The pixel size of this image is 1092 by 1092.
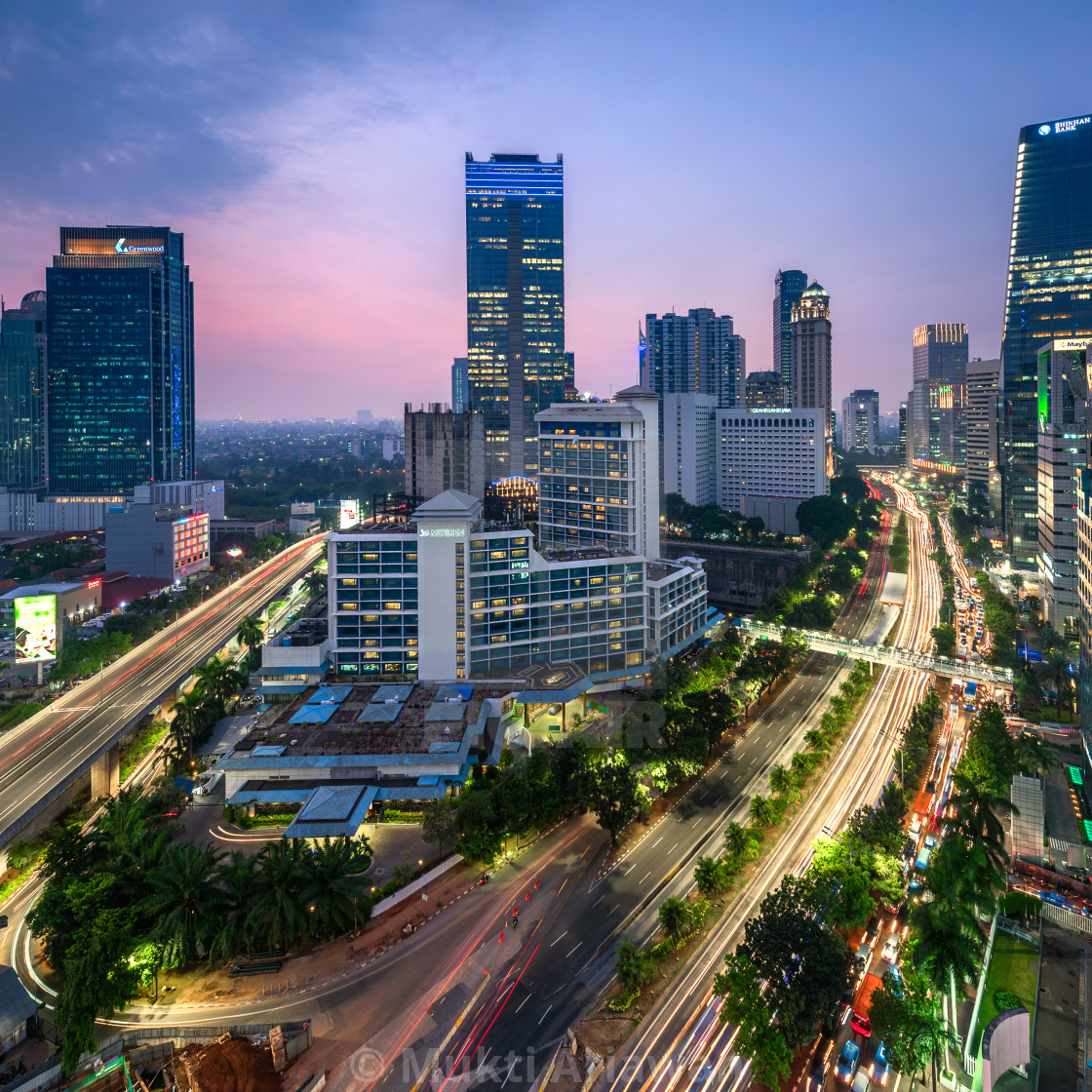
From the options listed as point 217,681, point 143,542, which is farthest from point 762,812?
point 143,542

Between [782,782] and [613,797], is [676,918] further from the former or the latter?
[782,782]

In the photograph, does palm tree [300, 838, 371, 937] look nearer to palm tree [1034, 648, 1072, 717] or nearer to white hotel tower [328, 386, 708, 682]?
white hotel tower [328, 386, 708, 682]

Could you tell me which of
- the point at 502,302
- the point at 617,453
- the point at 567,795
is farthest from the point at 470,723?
the point at 502,302

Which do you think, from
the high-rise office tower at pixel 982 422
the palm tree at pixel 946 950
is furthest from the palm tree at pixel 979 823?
the high-rise office tower at pixel 982 422

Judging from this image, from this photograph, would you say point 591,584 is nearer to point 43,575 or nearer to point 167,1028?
point 167,1028

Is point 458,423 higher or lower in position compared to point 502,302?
lower

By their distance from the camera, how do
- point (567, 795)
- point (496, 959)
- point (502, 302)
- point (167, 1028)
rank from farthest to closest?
point (502, 302) < point (567, 795) < point (496, 959) < point (167, 1028)

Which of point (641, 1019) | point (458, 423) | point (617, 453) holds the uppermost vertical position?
point (458, 423)
